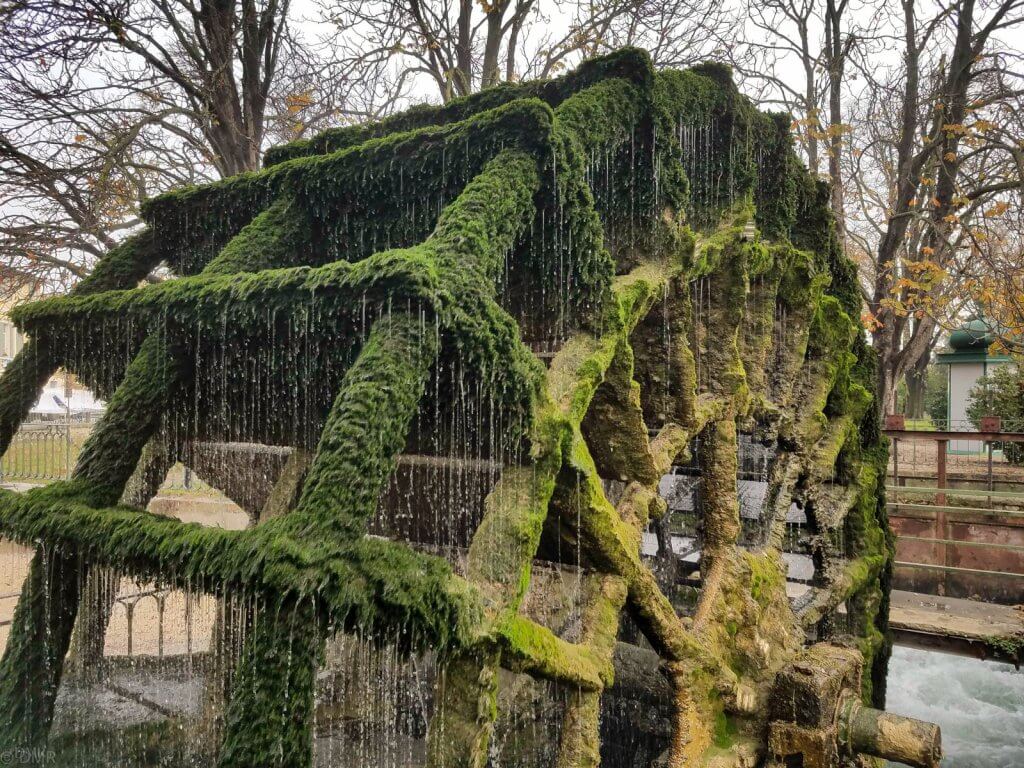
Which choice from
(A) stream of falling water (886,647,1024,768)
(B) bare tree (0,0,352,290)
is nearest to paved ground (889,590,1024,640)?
(A) stream of falling water (886,647,1024,768)

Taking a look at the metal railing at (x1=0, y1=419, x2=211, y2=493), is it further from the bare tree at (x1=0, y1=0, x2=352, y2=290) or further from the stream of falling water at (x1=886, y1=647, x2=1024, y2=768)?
the stream of falling water at (x1=886, y1=647, x2=1024, y2=768)

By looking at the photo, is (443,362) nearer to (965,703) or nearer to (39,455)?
(965,703)

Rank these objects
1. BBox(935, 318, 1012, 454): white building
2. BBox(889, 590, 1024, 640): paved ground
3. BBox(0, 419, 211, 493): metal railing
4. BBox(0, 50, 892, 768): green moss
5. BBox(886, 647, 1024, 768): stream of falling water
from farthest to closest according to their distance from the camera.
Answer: BBox(935, 318, 1012, 454): white building → BBox(0, 419, 211, 493): metal railing → BBox(886, 647, 1024, 768): stream of falling water → BBox(889, 590, 1024, 640): paved ground → BBox(0, 50, 892, 768): green moss

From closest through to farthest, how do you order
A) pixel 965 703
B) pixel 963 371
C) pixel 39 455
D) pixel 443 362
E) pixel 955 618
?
pixel 443 362
pixel 955 618
pixel 965 703
pixel 39 455
pixel 963 371

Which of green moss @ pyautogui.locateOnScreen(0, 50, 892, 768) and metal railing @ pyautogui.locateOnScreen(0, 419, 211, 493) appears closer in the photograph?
green moss @ pyautogui.locateOnScreen(0, 50, 892, 768)

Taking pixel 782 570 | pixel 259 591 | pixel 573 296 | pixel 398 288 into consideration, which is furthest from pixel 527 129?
pixel 782 570

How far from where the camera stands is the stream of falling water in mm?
7594

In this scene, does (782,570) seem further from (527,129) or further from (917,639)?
(527,129)

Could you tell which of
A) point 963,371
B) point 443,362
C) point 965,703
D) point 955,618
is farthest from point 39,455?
point 963,371

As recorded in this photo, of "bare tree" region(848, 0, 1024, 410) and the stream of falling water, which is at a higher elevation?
"bare tree" region(848, 0, 1024, 410)

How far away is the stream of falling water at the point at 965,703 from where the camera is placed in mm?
7594

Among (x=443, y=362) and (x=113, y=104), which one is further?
(x=113, y=104)

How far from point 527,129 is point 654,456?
1.67m

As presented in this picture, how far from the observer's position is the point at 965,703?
863 centimetres
